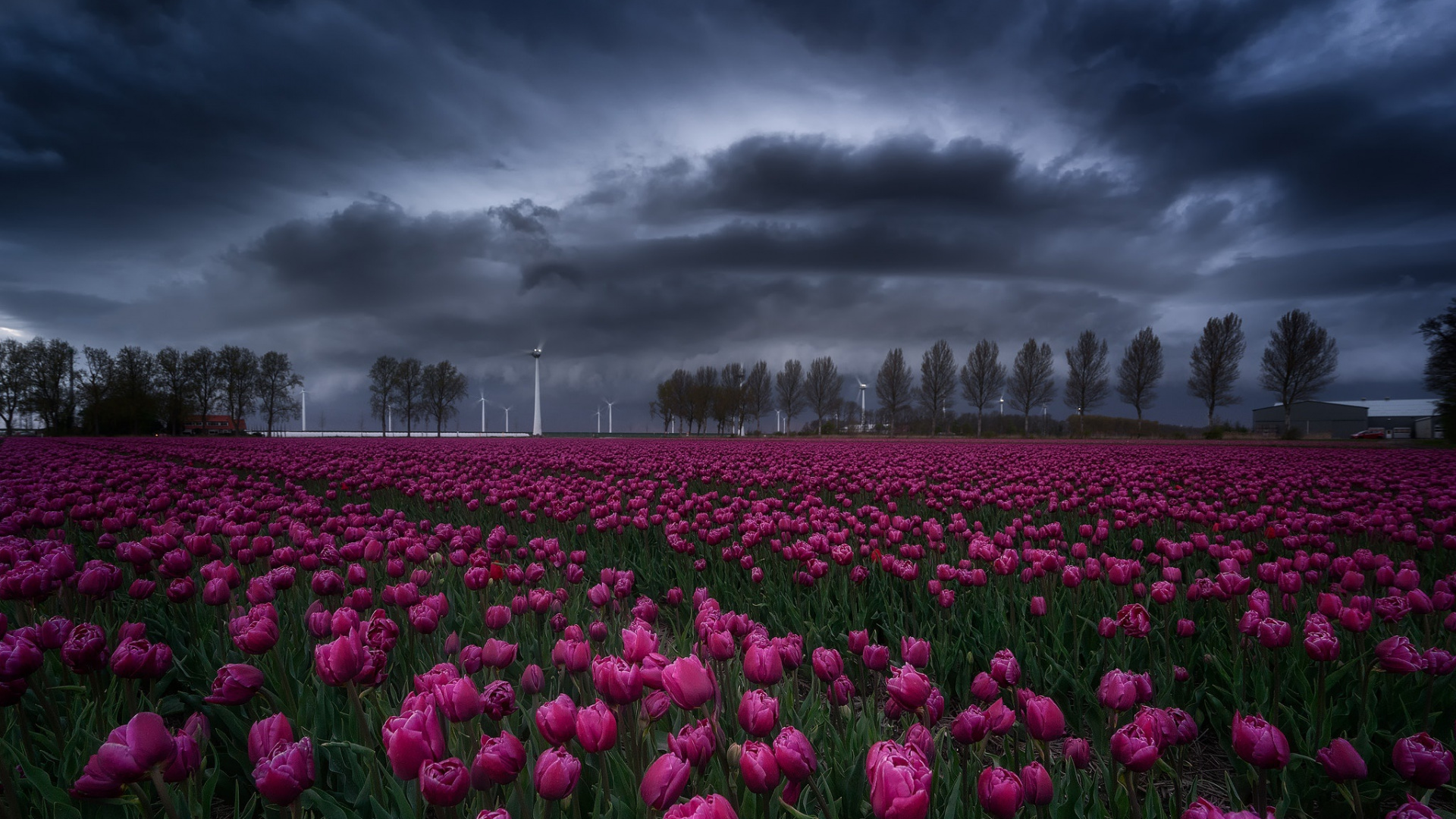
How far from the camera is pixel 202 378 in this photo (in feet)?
248

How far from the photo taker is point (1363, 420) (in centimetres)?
9094

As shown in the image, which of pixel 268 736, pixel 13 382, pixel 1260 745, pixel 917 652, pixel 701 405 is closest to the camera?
pixel 268 736

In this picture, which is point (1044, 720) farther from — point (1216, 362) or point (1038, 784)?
point (1216, 362)

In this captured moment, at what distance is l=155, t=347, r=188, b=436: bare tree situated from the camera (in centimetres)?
7144

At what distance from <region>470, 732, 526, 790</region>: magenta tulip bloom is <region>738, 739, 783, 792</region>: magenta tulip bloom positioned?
0.60m

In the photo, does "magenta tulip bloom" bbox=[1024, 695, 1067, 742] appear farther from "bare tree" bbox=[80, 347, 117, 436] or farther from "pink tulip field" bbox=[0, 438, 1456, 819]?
"bare tree" bbox=[80, 347, 117, 436]

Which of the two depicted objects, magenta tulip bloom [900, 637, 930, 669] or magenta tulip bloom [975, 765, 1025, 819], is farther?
magenta tulip bloom [900, 637, 930, 669]

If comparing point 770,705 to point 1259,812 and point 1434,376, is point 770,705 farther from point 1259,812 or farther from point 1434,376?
point 1434,376

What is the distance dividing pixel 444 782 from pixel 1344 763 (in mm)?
2611

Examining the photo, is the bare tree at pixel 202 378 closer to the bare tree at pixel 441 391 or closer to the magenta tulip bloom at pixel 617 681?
the bare tree at pixel 441 391

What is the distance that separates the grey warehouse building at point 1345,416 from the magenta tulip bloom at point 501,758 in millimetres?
104373

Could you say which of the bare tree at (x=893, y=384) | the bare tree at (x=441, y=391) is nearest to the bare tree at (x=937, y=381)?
the bare tree at (x=893, y=384)

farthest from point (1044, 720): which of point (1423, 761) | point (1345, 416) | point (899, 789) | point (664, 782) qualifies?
point (1345, 416)

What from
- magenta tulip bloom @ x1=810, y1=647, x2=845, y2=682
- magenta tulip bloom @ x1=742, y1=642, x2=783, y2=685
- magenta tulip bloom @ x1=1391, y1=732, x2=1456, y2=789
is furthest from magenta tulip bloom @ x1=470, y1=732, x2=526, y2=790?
magenta tulip bloom @ x1=1391, y1=732, x2=1456, y2=789
